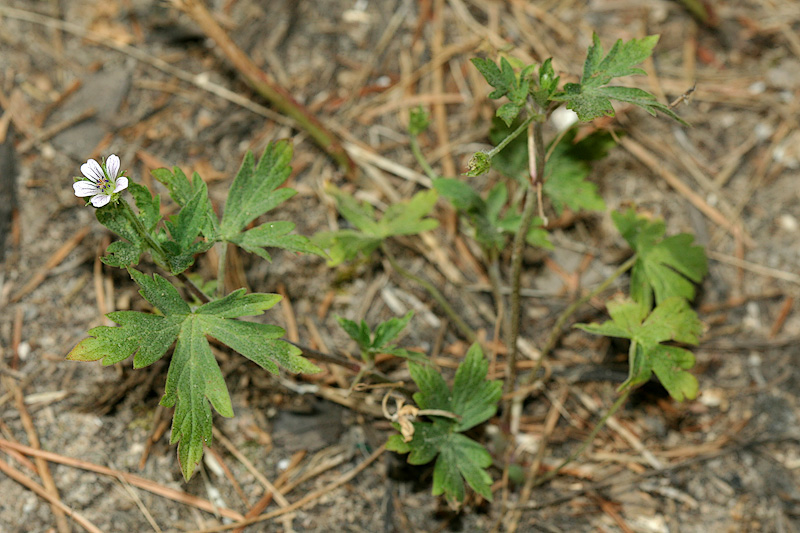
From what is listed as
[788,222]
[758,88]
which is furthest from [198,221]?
[758,88]

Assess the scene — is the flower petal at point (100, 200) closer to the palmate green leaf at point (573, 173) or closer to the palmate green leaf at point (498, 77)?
the palmate green leaf at point (498, 77)

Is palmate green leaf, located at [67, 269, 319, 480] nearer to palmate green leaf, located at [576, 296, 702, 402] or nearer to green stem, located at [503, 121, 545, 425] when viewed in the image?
green stem, located at [503, 121, 545, 425]

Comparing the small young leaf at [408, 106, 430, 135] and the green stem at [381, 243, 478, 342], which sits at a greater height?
the small young leaf at [408, 106, 430, 135]

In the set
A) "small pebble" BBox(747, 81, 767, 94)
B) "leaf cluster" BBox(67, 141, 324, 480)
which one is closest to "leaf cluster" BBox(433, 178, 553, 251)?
"leaf cluster" BBox(67, 141, 324, 480)

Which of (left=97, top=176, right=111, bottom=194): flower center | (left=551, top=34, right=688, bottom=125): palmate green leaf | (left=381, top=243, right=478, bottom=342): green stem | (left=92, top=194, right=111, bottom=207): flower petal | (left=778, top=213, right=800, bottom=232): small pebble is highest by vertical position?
(left=97, top=176, right=111, bottom=194): flower center

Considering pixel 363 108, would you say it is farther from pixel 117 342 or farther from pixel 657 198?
pixel 117 342

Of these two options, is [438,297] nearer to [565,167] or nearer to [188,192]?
[565,167]

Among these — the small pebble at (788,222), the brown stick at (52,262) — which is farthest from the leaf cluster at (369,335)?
the small pebble at (788,222)
